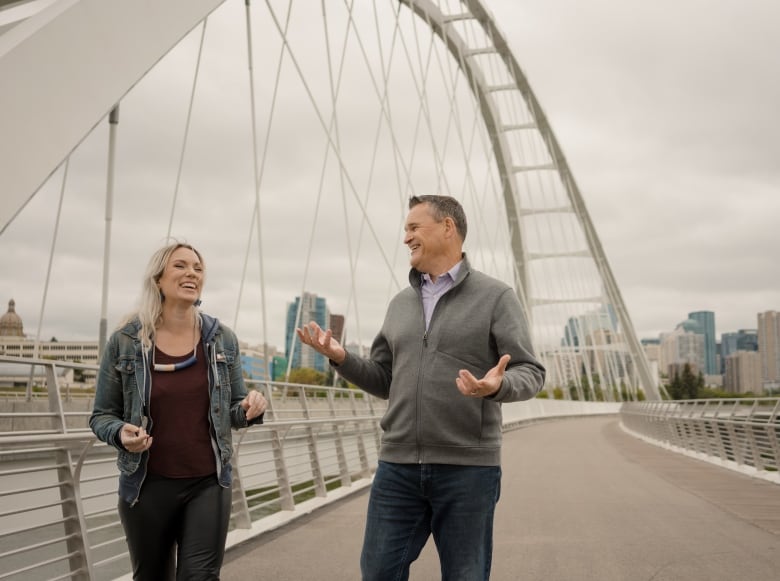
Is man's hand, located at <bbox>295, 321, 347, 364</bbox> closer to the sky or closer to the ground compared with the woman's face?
closer to the ground

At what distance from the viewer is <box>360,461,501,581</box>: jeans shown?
2.91 metres

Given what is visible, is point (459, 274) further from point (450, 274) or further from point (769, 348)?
point (769, 348)

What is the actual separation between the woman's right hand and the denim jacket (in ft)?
0.21

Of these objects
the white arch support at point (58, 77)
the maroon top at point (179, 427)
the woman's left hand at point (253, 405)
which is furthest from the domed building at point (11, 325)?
the woman's left hand at point (253, 405)

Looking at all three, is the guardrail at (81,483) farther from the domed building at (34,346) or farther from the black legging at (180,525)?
the black legging at (180,525)

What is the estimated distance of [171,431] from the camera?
3.06 metres

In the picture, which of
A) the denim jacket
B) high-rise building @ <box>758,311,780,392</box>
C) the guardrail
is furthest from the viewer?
high-rise building @ <box>758,311,780,392</box>

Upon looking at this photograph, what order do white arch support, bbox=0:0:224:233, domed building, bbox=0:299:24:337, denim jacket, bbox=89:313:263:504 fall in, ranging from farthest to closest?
1. domed building, bbox=0:299:24:337
2. white arch support, bbox=0:0:224:233
3. denim jacket, bbox=89:313:263:504

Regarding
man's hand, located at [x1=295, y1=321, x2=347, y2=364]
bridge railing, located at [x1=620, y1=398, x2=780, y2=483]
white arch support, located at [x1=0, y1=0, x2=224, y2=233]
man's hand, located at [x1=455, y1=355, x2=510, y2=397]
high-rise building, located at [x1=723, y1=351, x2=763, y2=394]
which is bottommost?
high-rise building, located at [x1=723, y1=351, x2=763, y2=394]

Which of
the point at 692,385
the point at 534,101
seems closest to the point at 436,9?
the point at 534,101

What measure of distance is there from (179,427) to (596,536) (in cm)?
510

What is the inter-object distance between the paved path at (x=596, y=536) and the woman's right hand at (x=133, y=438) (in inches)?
112

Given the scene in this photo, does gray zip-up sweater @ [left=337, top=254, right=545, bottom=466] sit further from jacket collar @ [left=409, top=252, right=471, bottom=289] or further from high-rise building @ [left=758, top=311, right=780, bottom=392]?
high-rise building @ [left=758, top=311, right=780, bottom=392]

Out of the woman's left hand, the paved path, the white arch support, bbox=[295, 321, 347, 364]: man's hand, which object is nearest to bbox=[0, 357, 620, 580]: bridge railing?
the paved path
